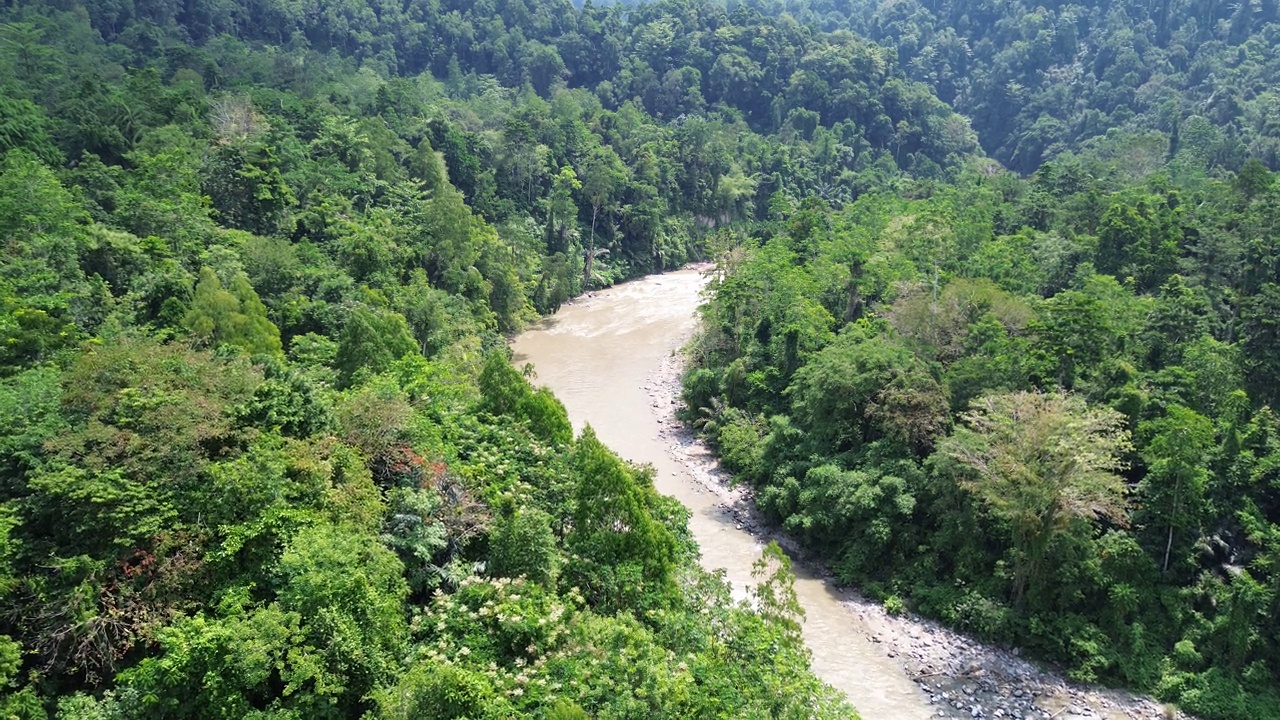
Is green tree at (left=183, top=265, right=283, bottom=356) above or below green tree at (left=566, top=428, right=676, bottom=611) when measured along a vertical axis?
above

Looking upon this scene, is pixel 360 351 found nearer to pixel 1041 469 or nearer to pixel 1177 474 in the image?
pixel 1041 469

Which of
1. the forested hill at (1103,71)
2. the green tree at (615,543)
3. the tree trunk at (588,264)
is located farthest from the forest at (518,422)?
the forested hill at (1103,71)

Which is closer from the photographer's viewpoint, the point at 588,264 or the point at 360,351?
the point at 360,351

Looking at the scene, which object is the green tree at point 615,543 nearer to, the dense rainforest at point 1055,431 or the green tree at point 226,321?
the dense rainforest at point 1055,431

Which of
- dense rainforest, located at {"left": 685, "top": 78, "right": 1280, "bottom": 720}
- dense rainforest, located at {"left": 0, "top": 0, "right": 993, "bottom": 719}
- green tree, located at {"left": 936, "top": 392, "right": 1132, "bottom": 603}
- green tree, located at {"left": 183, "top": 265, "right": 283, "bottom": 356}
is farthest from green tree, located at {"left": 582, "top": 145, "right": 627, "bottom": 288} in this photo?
green tree, located at {"left": 936, "top": 392, "right": 1132, "bottom": 603}

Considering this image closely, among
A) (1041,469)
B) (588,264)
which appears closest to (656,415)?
(1041,469)

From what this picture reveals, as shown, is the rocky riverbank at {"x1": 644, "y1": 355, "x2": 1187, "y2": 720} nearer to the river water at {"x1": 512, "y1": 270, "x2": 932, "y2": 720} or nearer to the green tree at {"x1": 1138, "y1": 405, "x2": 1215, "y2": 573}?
the river water at {"x1": 512, "y1": 270, "x2": 932, "y2": 720}
